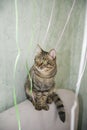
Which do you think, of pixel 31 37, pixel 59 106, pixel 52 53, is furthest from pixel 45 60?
pixel 59 106

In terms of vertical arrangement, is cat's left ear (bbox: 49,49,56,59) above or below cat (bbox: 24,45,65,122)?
above

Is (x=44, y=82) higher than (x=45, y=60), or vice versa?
(x=45, y=60)

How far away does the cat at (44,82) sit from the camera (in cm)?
104

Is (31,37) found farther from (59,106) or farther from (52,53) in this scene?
(59,106)

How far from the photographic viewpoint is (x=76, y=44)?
140cm

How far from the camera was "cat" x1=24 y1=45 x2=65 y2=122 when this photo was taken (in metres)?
1.04

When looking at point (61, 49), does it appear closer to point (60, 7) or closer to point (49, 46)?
point (49, 46)

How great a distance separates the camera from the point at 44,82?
3.60 feet

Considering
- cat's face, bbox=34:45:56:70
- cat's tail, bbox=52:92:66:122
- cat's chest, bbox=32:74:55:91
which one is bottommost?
cat's tail, bbox=52:92:66:122

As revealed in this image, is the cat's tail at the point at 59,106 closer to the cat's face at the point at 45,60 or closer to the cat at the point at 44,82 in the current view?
the cat at the point at 44,82

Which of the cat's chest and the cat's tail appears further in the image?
the cat's tail

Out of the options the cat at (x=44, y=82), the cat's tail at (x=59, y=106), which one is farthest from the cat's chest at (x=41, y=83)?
the cat's tail at (x=59, y=106)

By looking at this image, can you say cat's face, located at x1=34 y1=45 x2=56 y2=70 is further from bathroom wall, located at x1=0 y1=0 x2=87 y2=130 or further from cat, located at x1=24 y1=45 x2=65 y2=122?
bathroom wall, located at x1=0 y1=0 x2=87 y2=130

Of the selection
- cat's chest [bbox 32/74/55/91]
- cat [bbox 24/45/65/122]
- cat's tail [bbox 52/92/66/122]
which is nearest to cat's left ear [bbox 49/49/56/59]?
cat [bbox 24/45/65/122]
